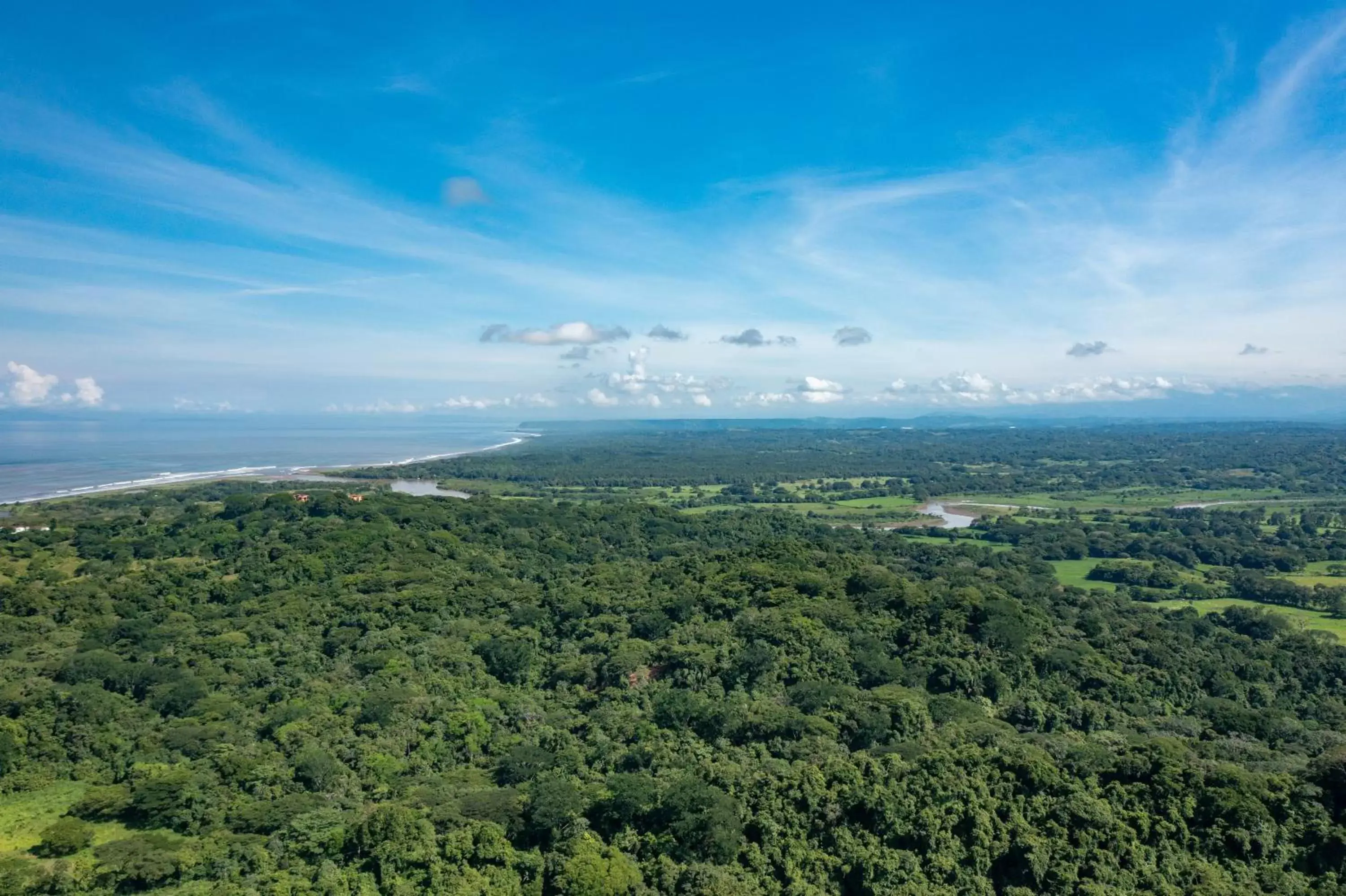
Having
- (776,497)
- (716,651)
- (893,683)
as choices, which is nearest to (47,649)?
(716,651)

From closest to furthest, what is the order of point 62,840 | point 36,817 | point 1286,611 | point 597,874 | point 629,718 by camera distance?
point 597,874 < point 62,840 < point 36,817 < point 629,718 < point 1286,611

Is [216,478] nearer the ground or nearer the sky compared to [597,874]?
nearer the sky

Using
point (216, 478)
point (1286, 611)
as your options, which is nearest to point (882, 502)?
point (1286, 611)

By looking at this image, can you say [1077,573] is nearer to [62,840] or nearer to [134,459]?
[62,840]

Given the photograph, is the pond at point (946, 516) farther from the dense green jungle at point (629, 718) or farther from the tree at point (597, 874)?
the tree at point (597, 874)

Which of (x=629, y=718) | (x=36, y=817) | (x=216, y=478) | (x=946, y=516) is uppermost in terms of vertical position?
(x=216, y=478)

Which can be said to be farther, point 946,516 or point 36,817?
point 946,516

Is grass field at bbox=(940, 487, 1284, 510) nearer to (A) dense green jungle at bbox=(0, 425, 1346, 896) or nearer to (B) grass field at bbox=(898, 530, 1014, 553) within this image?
(B) grass field at bbox=(898, 530, 1014, 553)
